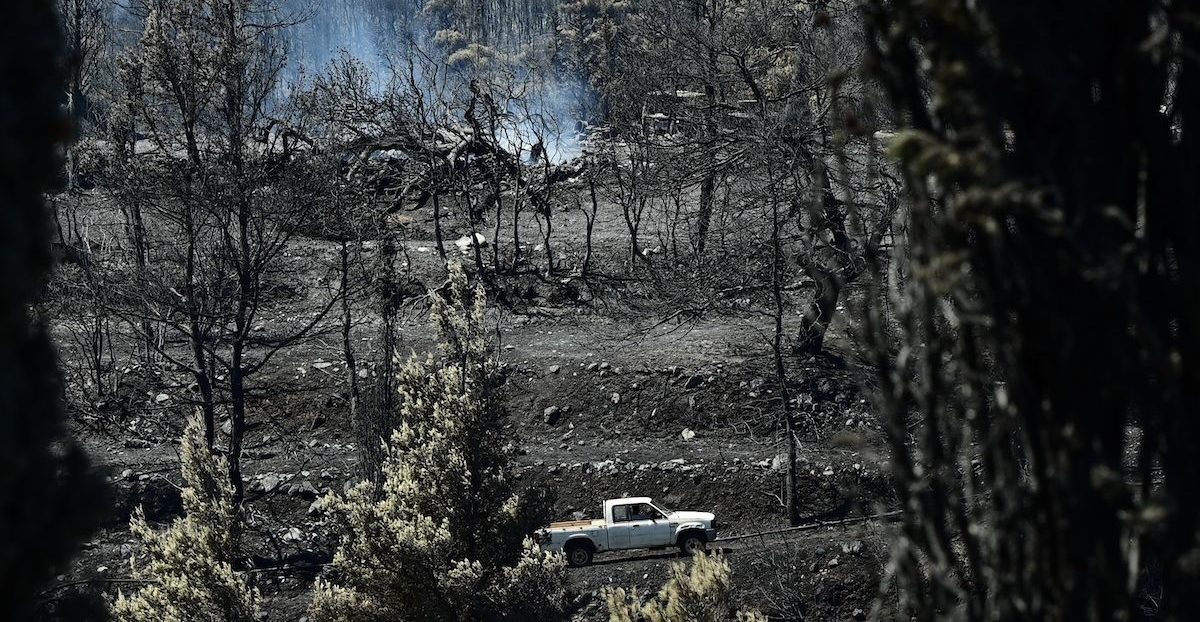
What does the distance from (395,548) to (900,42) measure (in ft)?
24.3

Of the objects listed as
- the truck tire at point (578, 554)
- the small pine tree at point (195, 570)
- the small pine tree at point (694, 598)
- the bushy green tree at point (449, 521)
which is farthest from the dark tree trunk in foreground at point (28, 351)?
the truck tire at point (578, 554)

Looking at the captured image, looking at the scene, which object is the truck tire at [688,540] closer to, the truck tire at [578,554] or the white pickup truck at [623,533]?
the white pickup truck at [623,533]

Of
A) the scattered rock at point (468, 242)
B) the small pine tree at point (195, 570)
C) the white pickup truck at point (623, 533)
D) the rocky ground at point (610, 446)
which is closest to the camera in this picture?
the small pine tree at point (195, 570)

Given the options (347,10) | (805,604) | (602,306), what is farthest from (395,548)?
(347,10)

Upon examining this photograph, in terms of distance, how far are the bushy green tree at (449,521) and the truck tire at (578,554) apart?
13.5 ft

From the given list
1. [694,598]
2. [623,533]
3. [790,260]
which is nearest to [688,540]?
[623,533]

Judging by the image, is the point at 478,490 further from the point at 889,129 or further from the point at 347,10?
the point at 347,10

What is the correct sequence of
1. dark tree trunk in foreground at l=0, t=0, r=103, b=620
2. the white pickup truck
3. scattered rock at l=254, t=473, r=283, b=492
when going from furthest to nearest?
scattered rock at l=254, t=473, r=283, b=492 → the white pickup truck → dark tree trunk in foreground at l=0, t=0, r=103, b=620

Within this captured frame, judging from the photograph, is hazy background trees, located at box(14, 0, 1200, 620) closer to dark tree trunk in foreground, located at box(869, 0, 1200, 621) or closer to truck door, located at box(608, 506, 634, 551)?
dark tree trunk in foreground, located at box(869, 0, 1200, 621)

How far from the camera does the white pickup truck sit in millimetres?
13211

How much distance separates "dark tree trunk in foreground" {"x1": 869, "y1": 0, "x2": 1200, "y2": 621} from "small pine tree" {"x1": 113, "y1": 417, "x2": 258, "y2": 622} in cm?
751

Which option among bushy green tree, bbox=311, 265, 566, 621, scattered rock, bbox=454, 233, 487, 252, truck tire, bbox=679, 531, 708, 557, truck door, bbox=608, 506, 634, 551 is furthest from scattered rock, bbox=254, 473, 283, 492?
scattered rock, bbox=454, 233, 487, 252

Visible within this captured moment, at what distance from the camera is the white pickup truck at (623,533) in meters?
13.2

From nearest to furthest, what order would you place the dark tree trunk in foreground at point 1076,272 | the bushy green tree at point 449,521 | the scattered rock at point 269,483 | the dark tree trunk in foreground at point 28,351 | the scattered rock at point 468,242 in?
the dark tree trunk in foreground at point 28,351
the dark tree trunk in foreground at point 1076,272
the bushy green tree at point 449,521
the scattered rock at point 269,483
the scattered rock at point 468,242
